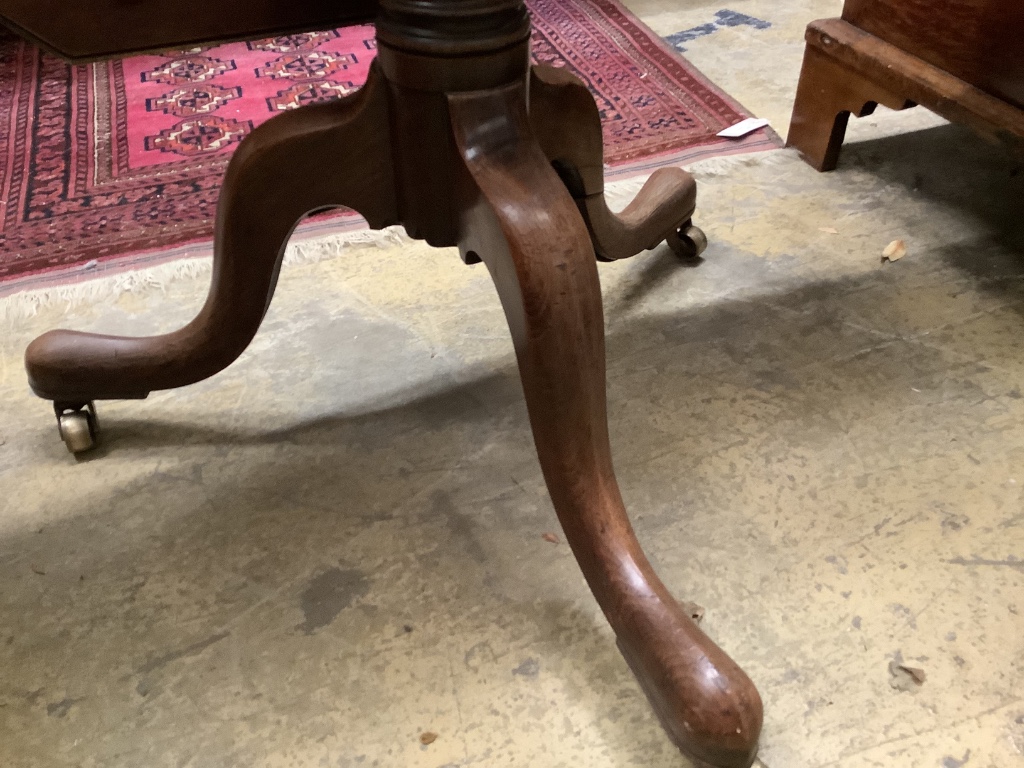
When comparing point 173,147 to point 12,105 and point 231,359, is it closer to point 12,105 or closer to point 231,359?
point 12,105

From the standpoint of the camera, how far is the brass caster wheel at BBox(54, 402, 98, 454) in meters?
0.73

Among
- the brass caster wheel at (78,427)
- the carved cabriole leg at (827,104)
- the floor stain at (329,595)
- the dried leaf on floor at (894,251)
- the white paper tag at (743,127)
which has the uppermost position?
the carved cabriole leg at (827,104)

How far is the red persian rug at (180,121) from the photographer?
1.07m

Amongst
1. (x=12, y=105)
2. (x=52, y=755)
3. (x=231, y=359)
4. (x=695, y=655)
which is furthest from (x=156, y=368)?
(x=12, y=105)

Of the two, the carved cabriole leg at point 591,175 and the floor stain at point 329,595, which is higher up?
the carved cabriole leg at point 591,175

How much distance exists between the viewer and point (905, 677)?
557 mm

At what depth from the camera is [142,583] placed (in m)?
0.63

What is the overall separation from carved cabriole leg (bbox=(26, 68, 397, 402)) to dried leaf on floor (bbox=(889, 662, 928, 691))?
0.47m

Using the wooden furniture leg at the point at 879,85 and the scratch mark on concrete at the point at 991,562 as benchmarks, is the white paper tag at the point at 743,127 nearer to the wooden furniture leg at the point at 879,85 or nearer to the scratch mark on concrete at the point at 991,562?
the wooden furniture leg at the point at 879,85

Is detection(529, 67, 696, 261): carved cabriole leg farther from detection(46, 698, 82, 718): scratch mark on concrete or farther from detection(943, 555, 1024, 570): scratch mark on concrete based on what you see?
detection(46, 698, 82, 718): scratch mark on concrete

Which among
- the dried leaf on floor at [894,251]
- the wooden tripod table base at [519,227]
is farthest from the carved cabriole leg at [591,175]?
the dried leaf on floor at [894,251]

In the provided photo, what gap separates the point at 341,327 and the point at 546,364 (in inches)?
16.8

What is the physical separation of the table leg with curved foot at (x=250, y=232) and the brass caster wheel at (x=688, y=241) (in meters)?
0.45

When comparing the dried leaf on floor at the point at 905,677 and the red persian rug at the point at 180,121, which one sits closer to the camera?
the dried leaf on floor at the point at 905,677
